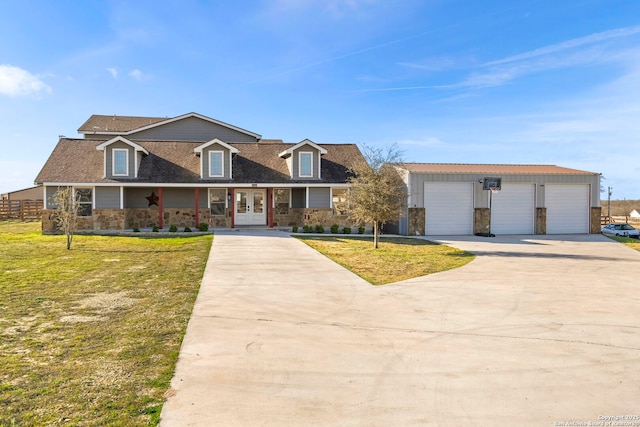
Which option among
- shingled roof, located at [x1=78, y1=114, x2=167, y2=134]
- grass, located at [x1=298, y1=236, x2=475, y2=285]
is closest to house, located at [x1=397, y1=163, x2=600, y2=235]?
grass, located at [x1=298, y1=236, x2=475, y2=285]

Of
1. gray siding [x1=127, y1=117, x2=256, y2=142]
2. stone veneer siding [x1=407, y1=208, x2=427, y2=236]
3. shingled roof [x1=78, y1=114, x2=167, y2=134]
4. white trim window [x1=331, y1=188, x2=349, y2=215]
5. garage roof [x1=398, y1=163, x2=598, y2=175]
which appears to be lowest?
stone veneer siding [x1=407, y1=208, x2=427, y2=236]

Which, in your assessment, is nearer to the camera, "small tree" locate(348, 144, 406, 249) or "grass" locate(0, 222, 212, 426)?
"grass" locate(0, 222, 212, 426)

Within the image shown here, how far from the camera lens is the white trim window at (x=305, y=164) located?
78.2ft

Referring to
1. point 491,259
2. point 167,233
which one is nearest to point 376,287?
point 491,259

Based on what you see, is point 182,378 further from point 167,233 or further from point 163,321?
point 167,233

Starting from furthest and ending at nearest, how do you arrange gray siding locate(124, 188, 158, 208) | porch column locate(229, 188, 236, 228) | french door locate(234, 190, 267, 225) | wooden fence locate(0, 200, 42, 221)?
wooden fence locate(0, 200, 42, 221)
french door locate(234, 190, 267, 225)
porch column locate(229, 188, 236, 228)
gray siding locate(124, 188, 158, 208)

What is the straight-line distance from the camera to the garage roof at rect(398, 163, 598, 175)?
23828 mm

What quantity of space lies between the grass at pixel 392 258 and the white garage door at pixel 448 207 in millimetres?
5036

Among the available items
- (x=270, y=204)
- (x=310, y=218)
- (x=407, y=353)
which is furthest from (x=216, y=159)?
(x=407, y=353)

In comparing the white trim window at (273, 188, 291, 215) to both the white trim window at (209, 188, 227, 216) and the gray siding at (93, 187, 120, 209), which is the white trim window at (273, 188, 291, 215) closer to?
the white trim window at (209, 188, 227, 216)

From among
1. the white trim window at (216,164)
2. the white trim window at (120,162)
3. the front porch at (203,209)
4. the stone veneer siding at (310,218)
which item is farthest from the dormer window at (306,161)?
the white trim window at (120,162)

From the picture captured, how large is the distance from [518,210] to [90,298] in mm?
23141

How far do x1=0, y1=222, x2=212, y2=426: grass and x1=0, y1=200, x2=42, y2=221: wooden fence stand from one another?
27.6 m

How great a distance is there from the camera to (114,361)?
4.57 metres
